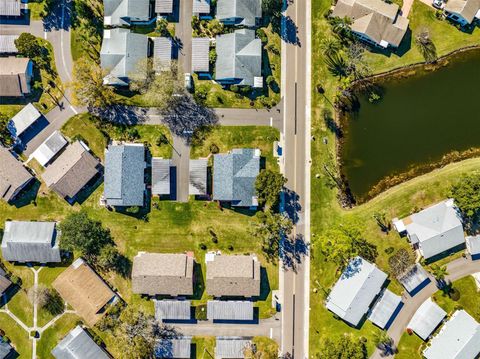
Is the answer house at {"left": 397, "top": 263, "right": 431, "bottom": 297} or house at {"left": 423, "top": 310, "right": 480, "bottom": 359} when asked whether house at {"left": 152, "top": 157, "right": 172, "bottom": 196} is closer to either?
house at {"left": 397, "top": 263, "right": 431, "bottom": 297}

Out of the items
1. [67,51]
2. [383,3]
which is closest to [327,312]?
[383,3]

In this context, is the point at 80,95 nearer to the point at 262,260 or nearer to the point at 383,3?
the point at 262,260

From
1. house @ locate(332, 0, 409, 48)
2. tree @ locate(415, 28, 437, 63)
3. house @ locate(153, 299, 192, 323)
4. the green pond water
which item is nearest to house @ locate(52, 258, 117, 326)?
house @ locate(153, 299, 192, 323)

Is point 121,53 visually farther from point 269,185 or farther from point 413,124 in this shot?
point 413,124

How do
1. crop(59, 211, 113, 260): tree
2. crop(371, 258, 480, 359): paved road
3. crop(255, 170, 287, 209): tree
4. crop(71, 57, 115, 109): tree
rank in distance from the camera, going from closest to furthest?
1. crop(255, 170, 287, 209): tree
2. crop(59, 211, 113, 260): tree
3. crop(71, 57, 115, 109): tree
4. crop(371, 258, 480, 359): paved road

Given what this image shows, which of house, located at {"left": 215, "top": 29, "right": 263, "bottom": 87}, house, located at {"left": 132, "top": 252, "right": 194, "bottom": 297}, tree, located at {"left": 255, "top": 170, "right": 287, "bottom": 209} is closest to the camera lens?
tree, located at {"left": 255, "top": 170, "right": 287, "bottom": 209}
